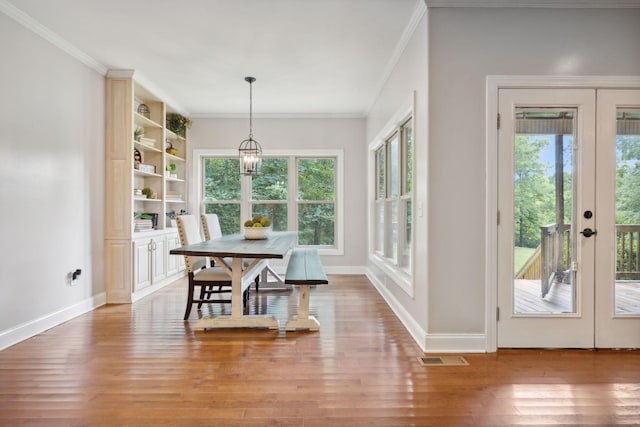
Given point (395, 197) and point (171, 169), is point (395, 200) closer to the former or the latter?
point (395, 197)

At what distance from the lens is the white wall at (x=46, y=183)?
10.2 ft

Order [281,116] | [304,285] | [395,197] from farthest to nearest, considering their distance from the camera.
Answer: [281,116] < [395,197] < [304,285]

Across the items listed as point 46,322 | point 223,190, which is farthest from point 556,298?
point 223,190

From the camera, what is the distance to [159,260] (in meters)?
5.21

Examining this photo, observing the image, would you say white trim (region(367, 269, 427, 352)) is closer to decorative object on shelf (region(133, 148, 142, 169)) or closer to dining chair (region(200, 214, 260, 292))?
dining chair (region(200, 214, 260, 292))

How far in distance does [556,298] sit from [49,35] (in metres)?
4.89

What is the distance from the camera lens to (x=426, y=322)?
2.95m

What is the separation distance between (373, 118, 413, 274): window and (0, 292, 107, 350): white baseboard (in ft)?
11.0

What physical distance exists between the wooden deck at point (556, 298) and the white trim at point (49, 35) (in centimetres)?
450

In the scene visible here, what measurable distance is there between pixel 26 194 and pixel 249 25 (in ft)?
7.88

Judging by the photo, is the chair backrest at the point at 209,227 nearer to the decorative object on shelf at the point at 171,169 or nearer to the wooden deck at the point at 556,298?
the decorative object on shelf at the point at 171,169

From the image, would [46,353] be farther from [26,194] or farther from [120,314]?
[26,194]

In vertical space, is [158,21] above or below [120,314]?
above

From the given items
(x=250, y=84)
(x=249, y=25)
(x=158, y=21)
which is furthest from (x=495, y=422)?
(x=250, y=84)
